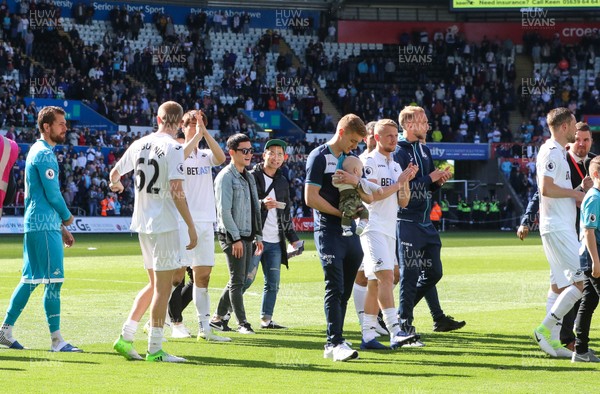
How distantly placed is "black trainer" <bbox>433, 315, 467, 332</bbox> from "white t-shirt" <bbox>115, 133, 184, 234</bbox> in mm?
4209

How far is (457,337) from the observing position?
1299cm

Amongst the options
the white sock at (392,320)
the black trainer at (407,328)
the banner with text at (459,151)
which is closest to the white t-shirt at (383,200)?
the white sock at (392,320)

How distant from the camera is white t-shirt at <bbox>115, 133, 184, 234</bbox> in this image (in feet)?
34.7

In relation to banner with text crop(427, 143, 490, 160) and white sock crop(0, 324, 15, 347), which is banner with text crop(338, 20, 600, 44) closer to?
banner with text crop(427, 143, 490, 160)

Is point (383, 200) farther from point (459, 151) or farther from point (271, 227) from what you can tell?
point (459, 151)

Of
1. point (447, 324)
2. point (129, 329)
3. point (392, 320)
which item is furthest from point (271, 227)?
point (129, 329)

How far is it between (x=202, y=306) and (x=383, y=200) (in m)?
2.49

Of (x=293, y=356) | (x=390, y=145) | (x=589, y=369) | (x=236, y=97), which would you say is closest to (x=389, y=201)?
(x=390, y=145)

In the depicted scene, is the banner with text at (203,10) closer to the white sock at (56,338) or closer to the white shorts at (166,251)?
the white sock at (56,338)

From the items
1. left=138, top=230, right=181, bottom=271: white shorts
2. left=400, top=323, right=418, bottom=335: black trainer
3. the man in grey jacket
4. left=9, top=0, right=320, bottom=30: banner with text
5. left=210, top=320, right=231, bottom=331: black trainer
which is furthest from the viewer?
left=9, top=0, right=320, bottom=30: banner with text

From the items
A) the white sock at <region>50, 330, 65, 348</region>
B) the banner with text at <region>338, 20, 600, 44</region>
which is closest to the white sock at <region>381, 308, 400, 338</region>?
the white sock at <region>50, 330, 65, 348</region>

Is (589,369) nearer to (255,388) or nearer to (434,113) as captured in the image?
(255,388)

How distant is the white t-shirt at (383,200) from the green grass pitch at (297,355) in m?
1.30

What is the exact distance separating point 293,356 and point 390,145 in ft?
8.13
